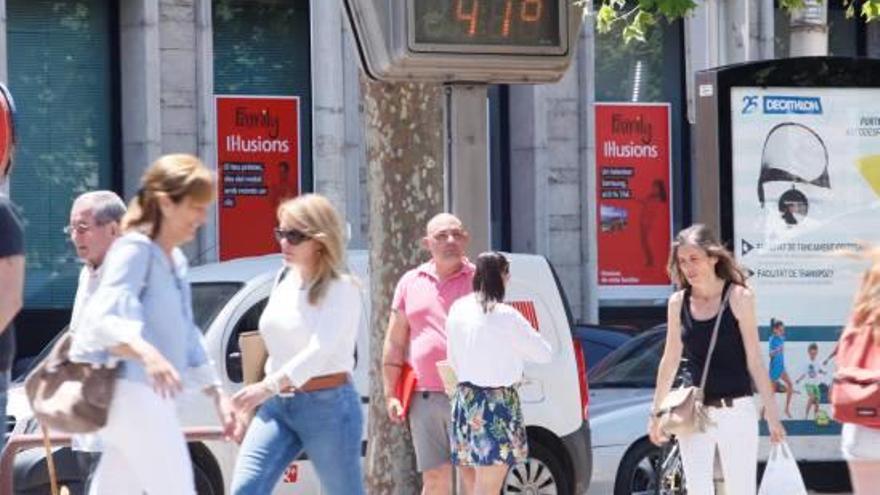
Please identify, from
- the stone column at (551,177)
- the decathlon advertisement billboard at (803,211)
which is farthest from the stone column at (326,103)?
the decathlon advertisement billboard at (803,211)

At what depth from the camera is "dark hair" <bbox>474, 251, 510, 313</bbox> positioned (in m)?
11.4

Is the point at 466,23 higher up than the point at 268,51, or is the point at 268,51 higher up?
the point at 268,51

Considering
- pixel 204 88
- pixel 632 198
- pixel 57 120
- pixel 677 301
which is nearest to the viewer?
pixel 677 301

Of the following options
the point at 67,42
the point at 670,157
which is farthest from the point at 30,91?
the point at 670,157

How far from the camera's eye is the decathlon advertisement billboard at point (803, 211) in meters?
14.0

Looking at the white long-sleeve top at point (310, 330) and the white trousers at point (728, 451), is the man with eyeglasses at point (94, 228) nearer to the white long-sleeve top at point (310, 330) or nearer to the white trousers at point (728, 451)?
the white long-sleeve top at point (310, 330)

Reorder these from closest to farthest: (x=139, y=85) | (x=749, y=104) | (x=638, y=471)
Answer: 1. (x=749, y=104)
2. (x=638, y=471)
3. (x=139, y=85)

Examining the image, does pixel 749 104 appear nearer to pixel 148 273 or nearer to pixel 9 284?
pixel 9 284

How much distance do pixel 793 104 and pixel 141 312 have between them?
739 centimetres

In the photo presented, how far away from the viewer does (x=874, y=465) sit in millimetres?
8484

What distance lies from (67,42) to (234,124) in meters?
2.08

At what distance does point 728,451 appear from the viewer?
10508 mm

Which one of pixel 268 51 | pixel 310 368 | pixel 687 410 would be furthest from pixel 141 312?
pixel 268 51

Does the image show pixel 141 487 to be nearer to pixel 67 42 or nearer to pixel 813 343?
pixel 813 343
